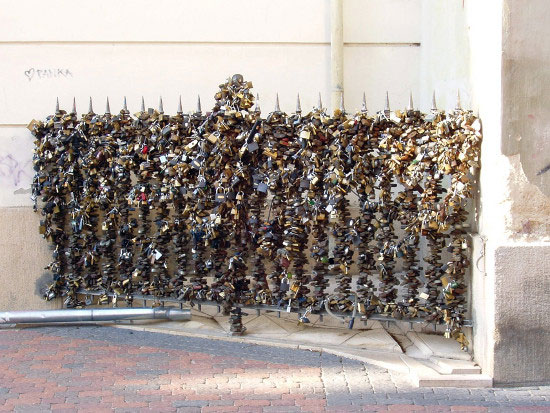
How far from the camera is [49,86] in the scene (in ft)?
21.2

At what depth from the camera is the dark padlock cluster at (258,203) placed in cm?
520

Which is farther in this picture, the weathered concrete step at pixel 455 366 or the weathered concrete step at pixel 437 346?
the weathered concrete step at pixel 437 346

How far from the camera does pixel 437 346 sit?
17.9 ft

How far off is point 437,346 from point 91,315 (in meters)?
3.05

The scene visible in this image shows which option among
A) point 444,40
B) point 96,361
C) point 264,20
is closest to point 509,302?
point 444,40

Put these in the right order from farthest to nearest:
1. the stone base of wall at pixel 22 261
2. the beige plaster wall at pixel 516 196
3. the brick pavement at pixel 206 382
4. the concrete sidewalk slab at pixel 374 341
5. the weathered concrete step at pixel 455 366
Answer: the stone base of wall at pixel 22 261
the concrete sidewalk slab at pixel 374 341
the weathered concrete step at pixel 455 366
the beige plaster wall at pixel 516 196
the brick pavement at pixel 206 382

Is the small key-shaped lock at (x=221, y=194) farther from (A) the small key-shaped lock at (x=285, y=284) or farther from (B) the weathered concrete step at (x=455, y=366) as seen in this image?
(B) the weathered concrete step at (x=455, y=366)

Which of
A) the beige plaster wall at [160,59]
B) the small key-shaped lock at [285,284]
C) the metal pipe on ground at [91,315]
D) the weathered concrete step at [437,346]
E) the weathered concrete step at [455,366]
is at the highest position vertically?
the beige plaster wall at [160,59]

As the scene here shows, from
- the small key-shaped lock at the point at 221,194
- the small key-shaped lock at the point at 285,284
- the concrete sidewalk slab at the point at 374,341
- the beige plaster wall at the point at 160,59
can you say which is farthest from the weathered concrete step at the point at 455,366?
the beige plaster wall at the point at 160,59

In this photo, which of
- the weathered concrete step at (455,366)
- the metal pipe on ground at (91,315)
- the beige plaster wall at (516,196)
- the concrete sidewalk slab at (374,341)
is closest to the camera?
the beige plaster wall at (516,196)

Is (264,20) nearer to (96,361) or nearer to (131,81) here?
(131,81)

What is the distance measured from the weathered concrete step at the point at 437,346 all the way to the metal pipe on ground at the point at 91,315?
2017 mm

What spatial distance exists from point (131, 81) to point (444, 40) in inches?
116

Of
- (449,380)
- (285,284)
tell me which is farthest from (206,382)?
(449,380)
